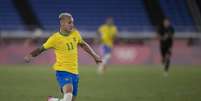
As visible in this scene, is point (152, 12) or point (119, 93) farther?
point (152, 12)

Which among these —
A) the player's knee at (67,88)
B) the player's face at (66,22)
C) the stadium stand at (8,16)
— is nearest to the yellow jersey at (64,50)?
the player's face at (66,22)

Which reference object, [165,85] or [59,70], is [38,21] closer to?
[165,85]

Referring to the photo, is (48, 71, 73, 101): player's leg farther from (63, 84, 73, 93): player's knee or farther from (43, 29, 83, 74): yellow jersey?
(43, 29, 83, 74): yellow jersey

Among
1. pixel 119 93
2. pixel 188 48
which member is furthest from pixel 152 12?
pixel 119 93

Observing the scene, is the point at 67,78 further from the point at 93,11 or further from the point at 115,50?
the point at 93,11

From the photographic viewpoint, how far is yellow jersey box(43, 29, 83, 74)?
13.4 m

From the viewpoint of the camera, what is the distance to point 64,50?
13.5 metres

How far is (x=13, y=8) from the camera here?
4450cm

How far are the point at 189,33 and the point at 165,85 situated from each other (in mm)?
16717

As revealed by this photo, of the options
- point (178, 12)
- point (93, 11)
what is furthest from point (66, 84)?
point (93, 11)

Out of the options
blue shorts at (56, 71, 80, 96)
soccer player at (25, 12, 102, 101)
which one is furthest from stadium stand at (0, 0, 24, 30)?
blue shorts at (56, 71, 80, 96)

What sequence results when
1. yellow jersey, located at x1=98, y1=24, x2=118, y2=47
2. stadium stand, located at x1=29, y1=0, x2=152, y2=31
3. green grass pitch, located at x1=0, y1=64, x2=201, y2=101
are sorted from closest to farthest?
green grass pitch, located at x1=0, y1=64, x2=201, y2=101 < yellow jersey, located at x1=98, y1=24, x2=118, y2=47 < stadium stand, located at x1=29, y1=0, x2=152, y2=31

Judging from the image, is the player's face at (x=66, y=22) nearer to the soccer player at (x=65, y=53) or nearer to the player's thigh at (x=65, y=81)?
the soccer player at (x=65, y=53)

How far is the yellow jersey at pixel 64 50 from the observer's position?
44.0 ft
